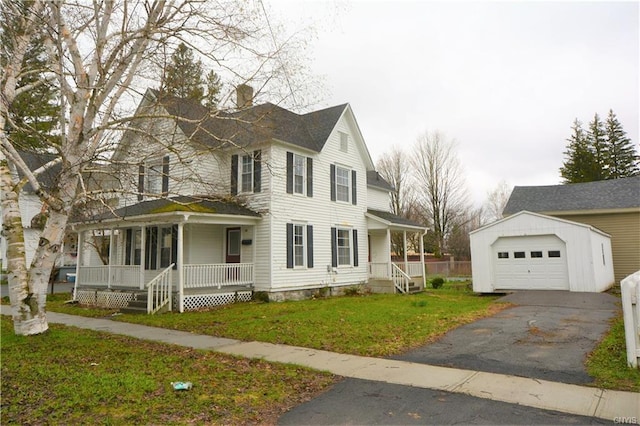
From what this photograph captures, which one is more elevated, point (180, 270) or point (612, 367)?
point (180, 270)

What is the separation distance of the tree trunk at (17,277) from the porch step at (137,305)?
15.9ft

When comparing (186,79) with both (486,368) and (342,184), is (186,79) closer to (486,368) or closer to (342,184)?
(486,368)

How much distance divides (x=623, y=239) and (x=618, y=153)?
2553 cm

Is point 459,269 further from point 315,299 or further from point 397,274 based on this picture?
point 315,299

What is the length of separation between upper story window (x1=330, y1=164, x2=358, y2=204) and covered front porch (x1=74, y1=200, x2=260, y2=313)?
188 inches

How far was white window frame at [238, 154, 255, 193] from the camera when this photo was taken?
16641 millimetres

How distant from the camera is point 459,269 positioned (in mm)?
30688

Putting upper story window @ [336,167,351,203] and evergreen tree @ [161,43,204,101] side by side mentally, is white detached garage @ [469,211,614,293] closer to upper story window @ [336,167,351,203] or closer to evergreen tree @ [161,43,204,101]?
upper story window @ [336,167,351,203]

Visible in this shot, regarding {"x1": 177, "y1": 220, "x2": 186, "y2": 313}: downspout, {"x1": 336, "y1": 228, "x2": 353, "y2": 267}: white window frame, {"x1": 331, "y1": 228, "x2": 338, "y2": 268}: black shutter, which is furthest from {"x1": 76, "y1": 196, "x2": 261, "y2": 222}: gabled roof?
{"x1": 336, "y1": 228, "x2": 353, "y2": 267}: white window frame

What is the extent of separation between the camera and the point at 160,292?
14078 mm

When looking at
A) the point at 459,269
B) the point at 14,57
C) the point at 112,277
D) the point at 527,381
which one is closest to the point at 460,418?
the point at 527,381

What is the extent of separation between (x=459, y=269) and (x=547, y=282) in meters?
13.7

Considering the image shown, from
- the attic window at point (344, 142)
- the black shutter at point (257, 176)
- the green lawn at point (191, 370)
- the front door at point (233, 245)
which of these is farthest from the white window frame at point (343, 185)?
the green lawn at point (191, 370)

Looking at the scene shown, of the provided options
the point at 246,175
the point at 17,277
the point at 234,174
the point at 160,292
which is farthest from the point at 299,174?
the point at 17,277
